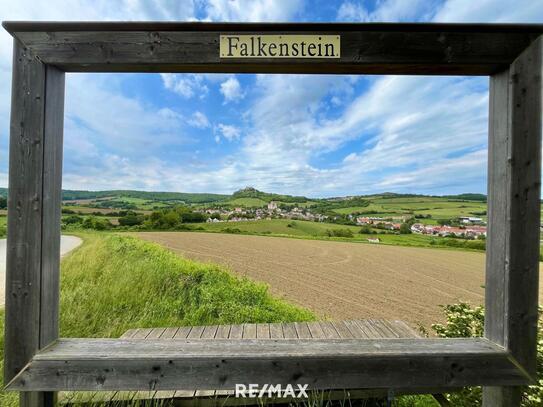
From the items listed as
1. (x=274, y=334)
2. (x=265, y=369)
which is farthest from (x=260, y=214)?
(x=265, y=369)

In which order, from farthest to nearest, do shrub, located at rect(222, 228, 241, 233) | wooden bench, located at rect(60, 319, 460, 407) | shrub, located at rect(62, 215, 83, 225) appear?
shrub, located at rect(62, 215, 83, 225) → shrub, located at rect(222, 228, 241, 233) → wooden bench, located at rect(60, 319, 460, 407)

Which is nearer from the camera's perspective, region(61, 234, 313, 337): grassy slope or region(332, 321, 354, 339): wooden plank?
region(332, 321, 354, 339): wooden plank

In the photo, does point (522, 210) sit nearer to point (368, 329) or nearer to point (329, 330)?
point (368, 329)

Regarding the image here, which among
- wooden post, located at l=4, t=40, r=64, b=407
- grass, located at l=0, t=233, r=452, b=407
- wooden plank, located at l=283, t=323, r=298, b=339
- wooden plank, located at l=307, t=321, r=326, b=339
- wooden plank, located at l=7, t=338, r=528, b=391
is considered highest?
wooden post, located at l=4, t=40, r=64, b=407

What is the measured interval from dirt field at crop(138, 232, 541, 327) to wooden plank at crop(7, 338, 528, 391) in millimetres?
4604

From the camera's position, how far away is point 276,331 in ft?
11.9

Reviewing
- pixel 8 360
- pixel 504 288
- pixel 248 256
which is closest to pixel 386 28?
pixel 504 288

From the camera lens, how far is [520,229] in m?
2.00

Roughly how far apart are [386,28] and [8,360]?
3944mm

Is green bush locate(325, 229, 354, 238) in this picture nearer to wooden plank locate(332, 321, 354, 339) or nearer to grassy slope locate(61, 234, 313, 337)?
grassy slope locate(61, 234, 313, 337)

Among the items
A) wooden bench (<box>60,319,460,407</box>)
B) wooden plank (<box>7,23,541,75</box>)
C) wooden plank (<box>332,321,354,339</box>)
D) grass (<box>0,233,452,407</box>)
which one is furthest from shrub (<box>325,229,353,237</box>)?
wooden plank (<box>7,23,541,75</box>)

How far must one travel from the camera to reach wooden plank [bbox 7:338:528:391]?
6.51ft

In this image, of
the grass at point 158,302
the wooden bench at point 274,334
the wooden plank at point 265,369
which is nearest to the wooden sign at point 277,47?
the wooden plank at point 265,369

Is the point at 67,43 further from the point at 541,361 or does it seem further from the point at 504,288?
the point at 541,361
